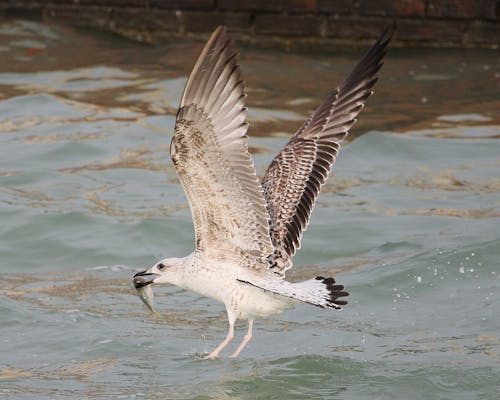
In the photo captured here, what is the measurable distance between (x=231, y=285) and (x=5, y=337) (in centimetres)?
178

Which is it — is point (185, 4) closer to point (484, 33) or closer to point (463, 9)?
point (463, 9)

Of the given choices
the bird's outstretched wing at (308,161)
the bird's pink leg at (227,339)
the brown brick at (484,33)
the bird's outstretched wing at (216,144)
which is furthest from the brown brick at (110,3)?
the bird's outstretched wing at (216,144)

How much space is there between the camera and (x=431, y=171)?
1006cm

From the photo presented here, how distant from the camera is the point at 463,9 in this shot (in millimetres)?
12711

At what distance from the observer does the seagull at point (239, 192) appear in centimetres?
550

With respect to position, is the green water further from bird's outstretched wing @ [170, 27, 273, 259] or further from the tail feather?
bird's outstretched wing @ [170, 27, 273, 259]

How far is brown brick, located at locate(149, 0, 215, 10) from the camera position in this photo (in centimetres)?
1331

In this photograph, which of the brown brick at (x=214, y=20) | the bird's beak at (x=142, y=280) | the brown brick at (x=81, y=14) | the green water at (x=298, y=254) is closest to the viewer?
the bird's beak at (x=142, y=280)

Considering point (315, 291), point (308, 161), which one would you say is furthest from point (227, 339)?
point (308, 161)

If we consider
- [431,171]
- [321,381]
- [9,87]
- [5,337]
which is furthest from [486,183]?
[9,87]

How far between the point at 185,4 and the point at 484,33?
350 centimetres

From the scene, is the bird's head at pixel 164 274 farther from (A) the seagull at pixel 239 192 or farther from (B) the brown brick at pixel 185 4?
(B) the brown brick at pixel 185 4

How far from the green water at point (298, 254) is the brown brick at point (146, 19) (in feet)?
0.82

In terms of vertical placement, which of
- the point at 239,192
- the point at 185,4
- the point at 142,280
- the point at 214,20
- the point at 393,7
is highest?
the point at 393,7
